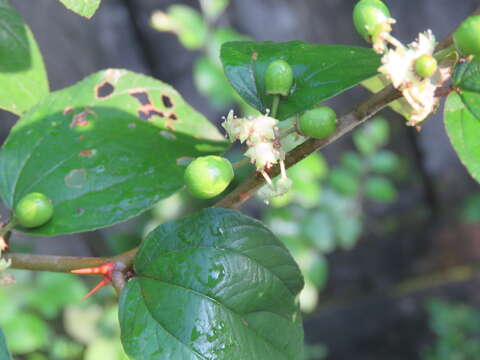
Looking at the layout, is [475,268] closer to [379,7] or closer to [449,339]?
[449,339]

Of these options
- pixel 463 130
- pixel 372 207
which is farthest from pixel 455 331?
pixel 463 130

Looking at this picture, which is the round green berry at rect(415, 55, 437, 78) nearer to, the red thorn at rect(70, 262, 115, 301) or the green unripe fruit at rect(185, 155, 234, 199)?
the green unripe fruit at rect(185, 155, 234, 199)

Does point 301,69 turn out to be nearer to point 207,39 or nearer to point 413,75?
point 413,75

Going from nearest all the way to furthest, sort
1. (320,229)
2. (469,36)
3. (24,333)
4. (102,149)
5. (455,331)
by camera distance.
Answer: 1. (469,36)
2. (102,149)
3. (24,333)
4. (320,229)
5. (455,331)

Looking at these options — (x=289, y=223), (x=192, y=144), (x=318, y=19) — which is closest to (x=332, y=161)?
(x=318, y=19)

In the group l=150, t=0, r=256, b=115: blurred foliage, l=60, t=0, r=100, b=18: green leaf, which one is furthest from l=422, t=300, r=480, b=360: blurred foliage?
l=60, t=0, r=100, b=18: green leaf

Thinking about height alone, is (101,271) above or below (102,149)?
below
